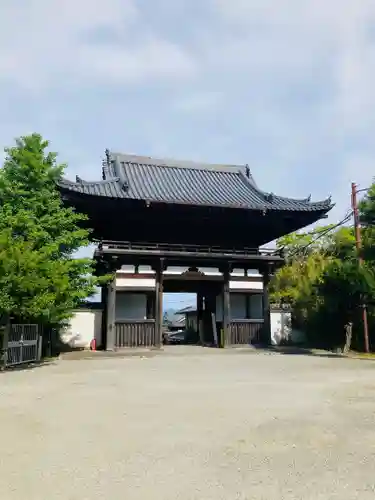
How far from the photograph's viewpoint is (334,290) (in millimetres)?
19844

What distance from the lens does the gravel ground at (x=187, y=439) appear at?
416 cm

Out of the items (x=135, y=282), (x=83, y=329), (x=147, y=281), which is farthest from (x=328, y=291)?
(x=83, y=329)

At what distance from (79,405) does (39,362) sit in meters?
8.91

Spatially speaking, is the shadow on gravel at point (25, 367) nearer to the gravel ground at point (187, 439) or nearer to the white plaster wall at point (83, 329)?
→ the gravel ground at point (187, 439)

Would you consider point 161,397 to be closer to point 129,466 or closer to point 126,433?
point 126,433

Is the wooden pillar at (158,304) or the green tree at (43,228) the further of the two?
the wooden pillar at (158,304)

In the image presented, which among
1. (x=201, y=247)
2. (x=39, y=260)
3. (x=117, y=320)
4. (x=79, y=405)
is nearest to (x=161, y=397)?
(x=79, y=405)

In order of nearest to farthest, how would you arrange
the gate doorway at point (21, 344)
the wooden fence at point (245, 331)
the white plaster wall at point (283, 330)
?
the gate doorway at point (21, 344)
the wooden fence at point (245, 331)
the white plaster wall at point (283, 330)

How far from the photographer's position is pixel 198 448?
17.6ft

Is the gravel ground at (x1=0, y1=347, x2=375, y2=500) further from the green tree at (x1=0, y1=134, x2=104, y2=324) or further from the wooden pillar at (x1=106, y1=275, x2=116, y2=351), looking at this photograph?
the wooden pillar at (x1=106, y1=275, x2=116, y2=351)

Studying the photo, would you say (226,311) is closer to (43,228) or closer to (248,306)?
(248,306)

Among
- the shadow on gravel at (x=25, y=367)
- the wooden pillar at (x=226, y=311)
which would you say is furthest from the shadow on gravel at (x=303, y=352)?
the shadow on gravel at (x=25, y=367)

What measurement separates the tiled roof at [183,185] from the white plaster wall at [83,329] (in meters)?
6.40

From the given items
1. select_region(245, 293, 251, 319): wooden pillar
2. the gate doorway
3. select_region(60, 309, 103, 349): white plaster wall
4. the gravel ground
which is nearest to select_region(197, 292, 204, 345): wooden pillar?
select_region(245, 293, 251, 319): wooden pillar
